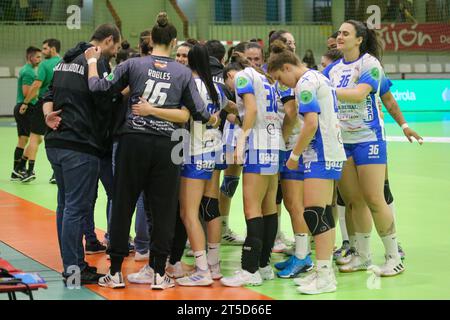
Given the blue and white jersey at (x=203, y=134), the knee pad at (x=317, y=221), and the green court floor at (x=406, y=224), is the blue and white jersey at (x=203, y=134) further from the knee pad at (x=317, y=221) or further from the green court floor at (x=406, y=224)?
the green court floor at (x=406, y=224)

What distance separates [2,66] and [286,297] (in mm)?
21511

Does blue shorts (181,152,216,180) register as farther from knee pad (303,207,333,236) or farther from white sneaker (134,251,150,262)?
white sneaker (134,251,150,262)

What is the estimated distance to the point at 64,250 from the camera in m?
6.44

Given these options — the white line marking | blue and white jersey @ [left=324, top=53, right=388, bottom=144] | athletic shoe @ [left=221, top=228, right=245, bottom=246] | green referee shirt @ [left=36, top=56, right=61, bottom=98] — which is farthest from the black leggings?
the white line marking

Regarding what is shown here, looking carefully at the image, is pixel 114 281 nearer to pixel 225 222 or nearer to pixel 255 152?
pixel 255 152

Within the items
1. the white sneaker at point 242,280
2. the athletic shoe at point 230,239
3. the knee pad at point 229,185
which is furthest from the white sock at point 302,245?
the athletic shoe at point 230,239

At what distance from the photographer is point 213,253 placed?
684 centimetres

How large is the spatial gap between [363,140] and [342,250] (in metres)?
1.29

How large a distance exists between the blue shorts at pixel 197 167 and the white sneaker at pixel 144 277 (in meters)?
0.85

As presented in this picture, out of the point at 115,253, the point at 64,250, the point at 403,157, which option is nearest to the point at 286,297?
the point at 115,253

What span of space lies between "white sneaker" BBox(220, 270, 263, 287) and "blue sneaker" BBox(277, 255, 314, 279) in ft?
1.25

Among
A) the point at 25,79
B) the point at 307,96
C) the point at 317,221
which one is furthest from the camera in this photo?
the point at 25,79

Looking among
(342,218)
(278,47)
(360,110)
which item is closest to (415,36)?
(342,218)

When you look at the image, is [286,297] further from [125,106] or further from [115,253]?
[125,106]
